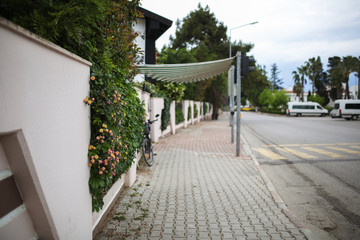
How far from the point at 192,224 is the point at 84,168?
1725mm

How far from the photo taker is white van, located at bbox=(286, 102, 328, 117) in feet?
145

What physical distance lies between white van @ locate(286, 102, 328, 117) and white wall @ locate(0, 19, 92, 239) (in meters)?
47.1

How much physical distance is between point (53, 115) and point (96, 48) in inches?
51.7

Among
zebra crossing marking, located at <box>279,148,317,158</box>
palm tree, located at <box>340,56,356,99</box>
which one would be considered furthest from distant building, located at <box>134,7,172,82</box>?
palm tree, located at <box>340,56,356,99</box>

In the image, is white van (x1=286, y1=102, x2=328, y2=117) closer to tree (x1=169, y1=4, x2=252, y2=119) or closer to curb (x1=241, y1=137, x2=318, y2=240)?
tree (x1=169, y1=4, x2=252, y2=119)

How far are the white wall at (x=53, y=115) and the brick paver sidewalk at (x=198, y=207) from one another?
0.95 m

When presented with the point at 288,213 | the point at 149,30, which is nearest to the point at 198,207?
the point at 288,213

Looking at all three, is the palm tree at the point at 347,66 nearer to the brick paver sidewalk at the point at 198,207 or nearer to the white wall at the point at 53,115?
the brick paver sidewalk at the point at 198,207

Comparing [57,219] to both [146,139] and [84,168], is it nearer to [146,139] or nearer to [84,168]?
[84,168]

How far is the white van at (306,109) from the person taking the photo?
145 ft

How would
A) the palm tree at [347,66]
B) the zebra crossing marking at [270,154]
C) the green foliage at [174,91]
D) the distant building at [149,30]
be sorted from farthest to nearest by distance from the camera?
the palm tree at [347,66]
the green foliage at [174,91]
the distant building at [149,30]
the zebra crossing marking at [270,154]

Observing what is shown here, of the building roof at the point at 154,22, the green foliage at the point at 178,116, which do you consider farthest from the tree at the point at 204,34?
the building roof at the point at 154,22

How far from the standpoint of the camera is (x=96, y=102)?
9.81ft

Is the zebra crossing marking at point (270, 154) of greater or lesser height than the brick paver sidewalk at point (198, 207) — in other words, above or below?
below
